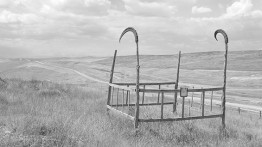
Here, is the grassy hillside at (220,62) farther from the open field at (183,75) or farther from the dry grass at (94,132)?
the dry grass at (94,132)

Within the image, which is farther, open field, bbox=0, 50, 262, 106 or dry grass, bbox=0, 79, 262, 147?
open field, bbox=0, 50, 262, 106

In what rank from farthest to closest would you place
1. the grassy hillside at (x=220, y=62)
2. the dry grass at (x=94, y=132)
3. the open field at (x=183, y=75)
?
the grassy hillside at (x=220, y=62)
the open field at (x=183, y=75)
the dry grass at (x=94, y=132)

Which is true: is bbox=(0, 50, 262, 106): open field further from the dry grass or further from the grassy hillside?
the dry grass

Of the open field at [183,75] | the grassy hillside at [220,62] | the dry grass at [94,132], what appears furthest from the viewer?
the grassy hillside at [220,62]

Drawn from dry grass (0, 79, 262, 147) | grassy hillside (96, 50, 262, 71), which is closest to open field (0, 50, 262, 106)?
grassy hillside (96, 50, 262, 71)

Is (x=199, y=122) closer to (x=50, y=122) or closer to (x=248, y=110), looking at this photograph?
(x=50, y=122)

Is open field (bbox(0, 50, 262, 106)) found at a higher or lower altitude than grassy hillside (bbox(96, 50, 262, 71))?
lower

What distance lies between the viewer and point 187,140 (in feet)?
27.1

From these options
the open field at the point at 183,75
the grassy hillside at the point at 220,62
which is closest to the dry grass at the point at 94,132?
the open field at the point at 183,75

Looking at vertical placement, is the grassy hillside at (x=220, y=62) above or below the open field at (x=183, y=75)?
above

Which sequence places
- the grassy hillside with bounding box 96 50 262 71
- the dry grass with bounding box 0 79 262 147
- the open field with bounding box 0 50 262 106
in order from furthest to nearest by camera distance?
1. the grassy hillside with bounding box 96 50 262 71
2. the open field with bounding box 0 50 262 106
3. the dry grass with bounding box 0 79 262 147

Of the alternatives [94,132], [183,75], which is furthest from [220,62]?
[94,132]

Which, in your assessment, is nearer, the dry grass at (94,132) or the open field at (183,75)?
the dry grass at (94,132)

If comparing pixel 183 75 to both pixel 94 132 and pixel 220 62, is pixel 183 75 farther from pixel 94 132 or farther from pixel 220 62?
pixel 94 132
